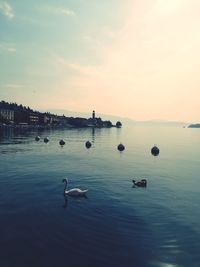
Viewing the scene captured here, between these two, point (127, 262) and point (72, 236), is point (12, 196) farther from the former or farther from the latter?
point (127, 262)

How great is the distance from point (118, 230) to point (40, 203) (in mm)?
10229

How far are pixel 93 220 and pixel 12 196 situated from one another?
453 inches

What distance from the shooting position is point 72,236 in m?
20.4

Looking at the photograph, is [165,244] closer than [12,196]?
Yes

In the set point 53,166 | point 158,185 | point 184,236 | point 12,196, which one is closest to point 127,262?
point 184,236

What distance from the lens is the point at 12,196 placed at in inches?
1182

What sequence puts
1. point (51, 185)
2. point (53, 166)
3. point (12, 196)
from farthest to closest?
point (53, 166) < point (51, 185) < point (12, 196)

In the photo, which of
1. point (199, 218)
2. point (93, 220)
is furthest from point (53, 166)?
point (199, 218)

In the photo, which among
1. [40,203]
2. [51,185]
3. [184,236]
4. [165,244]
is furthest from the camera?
[51,185]

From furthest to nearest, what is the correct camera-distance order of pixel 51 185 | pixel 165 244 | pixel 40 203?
pixel 51 185 < pixel 40 203 < pixel 165 244

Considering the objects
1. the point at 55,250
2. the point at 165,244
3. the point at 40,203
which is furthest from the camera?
the point at 40,203

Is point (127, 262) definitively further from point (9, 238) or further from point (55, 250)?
point (9, 238)

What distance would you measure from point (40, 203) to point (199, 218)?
16.5 m

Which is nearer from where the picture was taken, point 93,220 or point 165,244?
point 165,244
